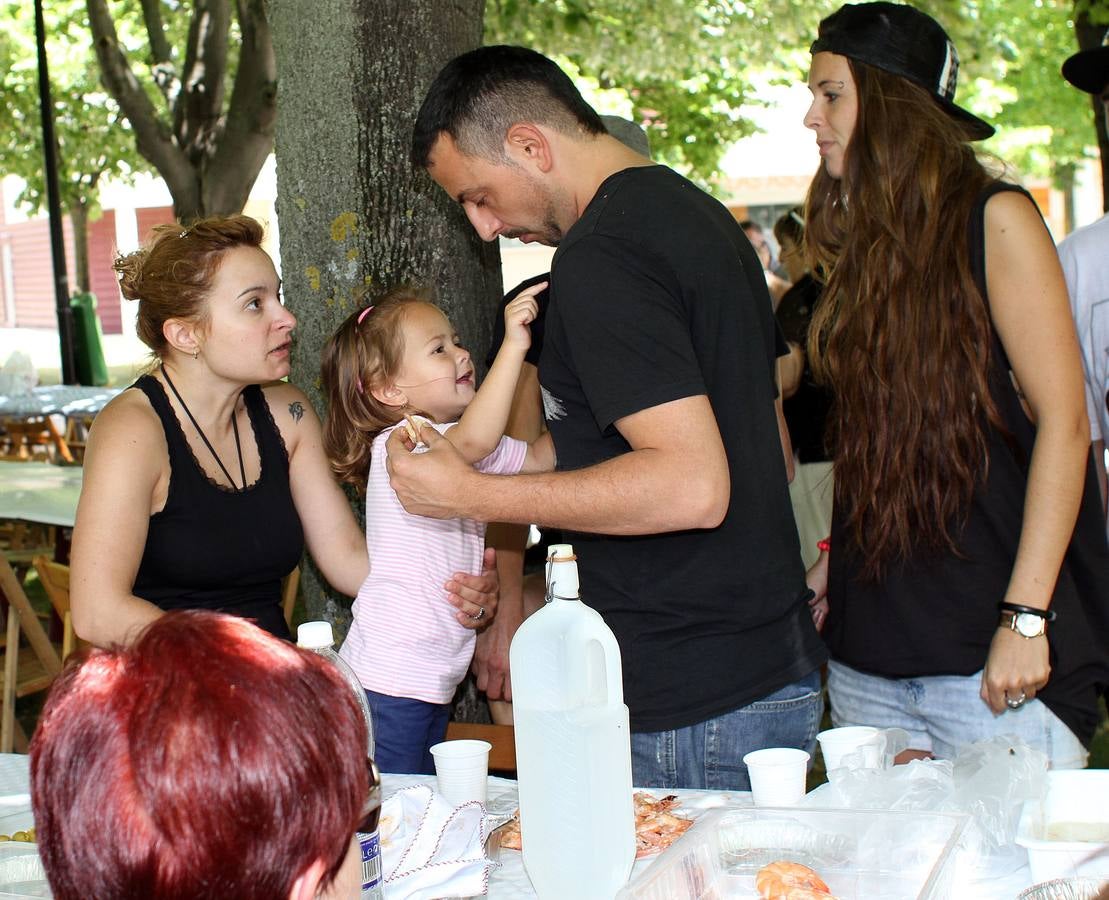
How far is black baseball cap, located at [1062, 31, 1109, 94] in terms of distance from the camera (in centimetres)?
283

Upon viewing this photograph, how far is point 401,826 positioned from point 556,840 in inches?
9.6

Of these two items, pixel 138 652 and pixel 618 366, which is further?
pixel 618 366

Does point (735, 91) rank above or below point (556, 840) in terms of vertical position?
above

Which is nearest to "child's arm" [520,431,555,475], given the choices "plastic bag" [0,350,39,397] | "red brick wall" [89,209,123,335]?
"plastic bag" [0,350,39,397]

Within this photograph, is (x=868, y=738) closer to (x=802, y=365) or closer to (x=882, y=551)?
(x=882, y=551)

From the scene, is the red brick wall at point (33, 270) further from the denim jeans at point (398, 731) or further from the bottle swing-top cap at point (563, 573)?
the bottle swing-top cap at point (563, 573)

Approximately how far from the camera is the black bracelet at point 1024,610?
6.81ft

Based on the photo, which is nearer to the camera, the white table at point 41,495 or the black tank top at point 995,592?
the black tank top at point 995,592

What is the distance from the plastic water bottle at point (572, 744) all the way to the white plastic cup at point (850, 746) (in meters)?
0.34

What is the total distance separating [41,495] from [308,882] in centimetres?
563

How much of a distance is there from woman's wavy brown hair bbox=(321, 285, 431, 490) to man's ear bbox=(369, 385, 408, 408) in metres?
0.01

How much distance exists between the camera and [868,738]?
1.79m

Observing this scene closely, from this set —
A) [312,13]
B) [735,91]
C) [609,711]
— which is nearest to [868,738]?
[609,711]

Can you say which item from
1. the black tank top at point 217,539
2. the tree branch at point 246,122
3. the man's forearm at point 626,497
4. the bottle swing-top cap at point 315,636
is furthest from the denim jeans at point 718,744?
the tree branch at point 246,122
